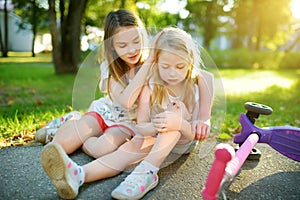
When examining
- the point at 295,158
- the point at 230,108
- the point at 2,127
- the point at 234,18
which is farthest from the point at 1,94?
the point at 234,18

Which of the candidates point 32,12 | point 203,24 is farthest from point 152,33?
point 203,24

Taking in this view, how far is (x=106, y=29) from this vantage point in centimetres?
213

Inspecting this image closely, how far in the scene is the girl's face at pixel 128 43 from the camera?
77.7 inches

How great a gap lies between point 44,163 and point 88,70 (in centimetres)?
73

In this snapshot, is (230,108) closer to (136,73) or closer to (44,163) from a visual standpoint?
(136,73)

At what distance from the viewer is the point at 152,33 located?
197cm

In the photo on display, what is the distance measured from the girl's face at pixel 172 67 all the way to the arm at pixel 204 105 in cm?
22

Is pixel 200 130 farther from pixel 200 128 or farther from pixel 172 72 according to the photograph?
pixel 172 72

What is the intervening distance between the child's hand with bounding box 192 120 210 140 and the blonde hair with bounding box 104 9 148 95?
0.55 meters

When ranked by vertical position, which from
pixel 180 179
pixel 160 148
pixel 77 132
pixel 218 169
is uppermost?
pixel 218 169

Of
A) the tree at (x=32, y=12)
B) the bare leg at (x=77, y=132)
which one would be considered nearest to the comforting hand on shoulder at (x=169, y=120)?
the bare leg at (x=77, y=132)

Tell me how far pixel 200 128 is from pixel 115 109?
0.64 meters

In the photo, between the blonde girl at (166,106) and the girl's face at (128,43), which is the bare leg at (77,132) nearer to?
the blonde girl at (166,106)

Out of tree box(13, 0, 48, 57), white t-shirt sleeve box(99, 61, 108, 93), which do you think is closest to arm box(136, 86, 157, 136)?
white t-shirt sleeve box(99, 61, 108, 93)
